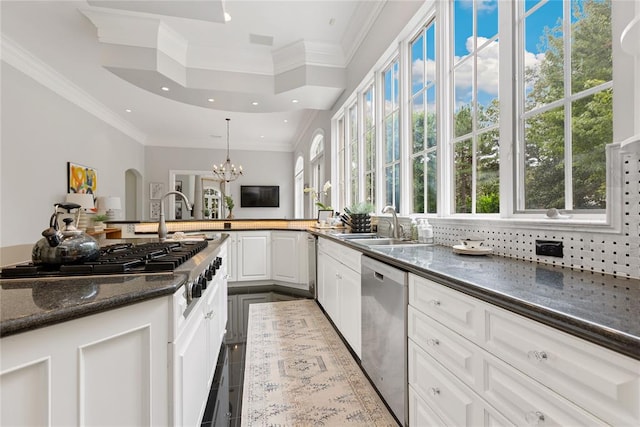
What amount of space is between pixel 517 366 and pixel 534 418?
121 mm

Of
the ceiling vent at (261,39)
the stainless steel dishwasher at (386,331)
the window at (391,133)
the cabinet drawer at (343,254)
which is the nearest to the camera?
the stainless steel dishwasher at (386,331)

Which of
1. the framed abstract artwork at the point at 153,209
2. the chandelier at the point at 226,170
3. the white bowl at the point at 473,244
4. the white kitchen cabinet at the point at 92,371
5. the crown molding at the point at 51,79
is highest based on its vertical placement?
the crown molding at the point at 51,79

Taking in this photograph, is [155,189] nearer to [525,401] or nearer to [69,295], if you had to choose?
[69,295]

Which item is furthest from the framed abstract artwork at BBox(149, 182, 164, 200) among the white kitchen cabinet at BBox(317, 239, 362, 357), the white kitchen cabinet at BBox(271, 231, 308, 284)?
the white kitchen cabinet at BBox(317, 239, 362, 357)

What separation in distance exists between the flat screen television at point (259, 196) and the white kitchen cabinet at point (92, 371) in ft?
27.3

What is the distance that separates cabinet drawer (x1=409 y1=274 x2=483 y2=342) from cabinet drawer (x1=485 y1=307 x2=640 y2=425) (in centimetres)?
9

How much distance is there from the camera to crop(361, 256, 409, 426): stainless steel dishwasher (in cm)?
151

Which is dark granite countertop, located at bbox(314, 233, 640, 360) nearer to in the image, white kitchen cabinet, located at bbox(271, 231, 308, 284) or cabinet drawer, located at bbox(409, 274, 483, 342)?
cabinet drawer, located at bbox(409, 274, 483, 342)

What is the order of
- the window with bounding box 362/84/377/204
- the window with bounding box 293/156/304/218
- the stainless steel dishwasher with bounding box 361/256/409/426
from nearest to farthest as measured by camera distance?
the stainless steel dishwasher with bounding box 361/256/409/426, the window with bounding box 362/84/377/204, the window with bounding box 293/156/304/218

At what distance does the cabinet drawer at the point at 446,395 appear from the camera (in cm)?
98

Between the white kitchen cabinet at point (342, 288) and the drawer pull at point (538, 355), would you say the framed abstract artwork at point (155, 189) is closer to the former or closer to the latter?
the white kitchen cabinet at point (342, 288)

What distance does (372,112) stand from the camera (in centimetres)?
381

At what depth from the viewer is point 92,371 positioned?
33.0 inches

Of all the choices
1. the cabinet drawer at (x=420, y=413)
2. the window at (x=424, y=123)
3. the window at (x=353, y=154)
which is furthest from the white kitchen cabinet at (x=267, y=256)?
the cabinet drawer at (x=420, y=413)
